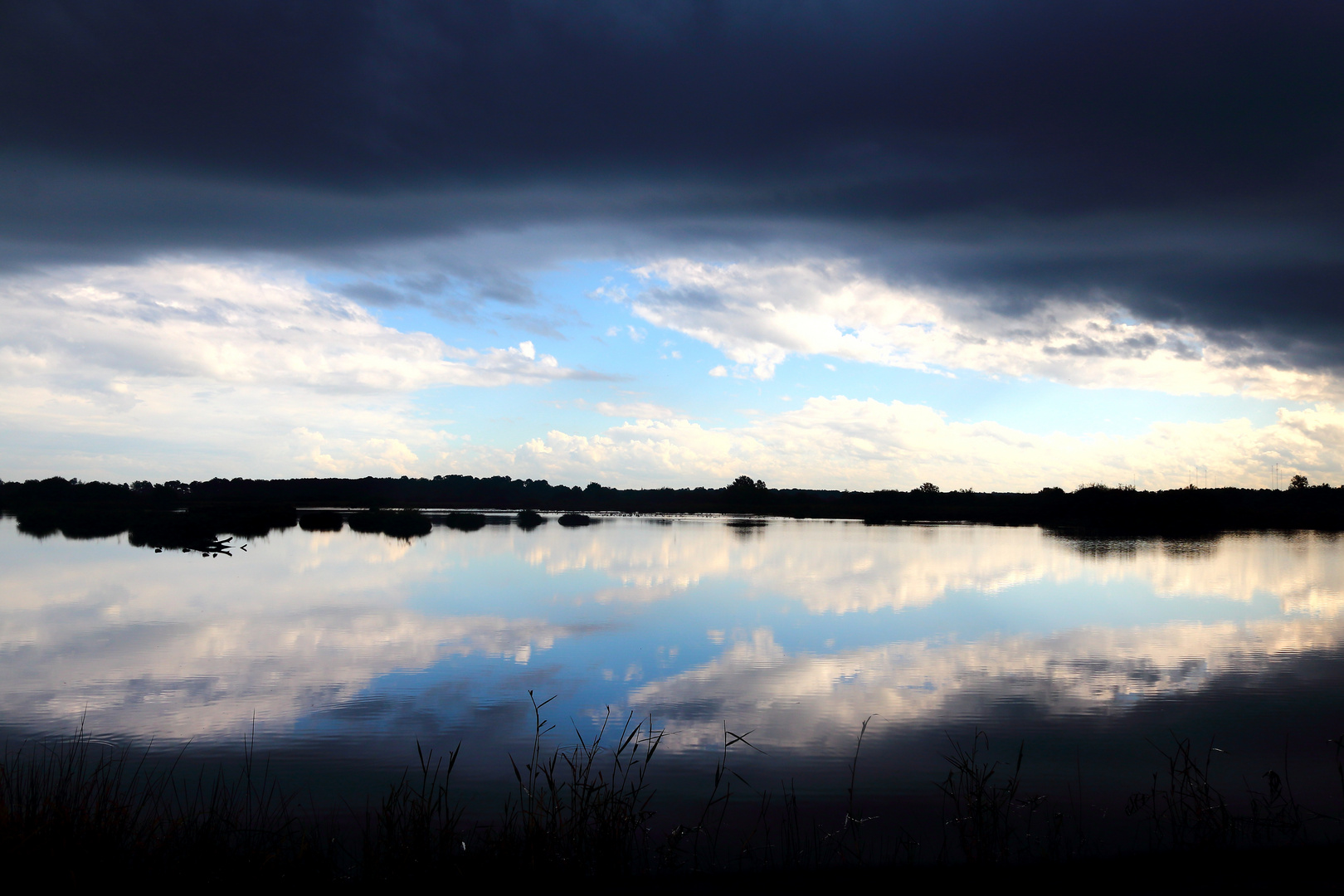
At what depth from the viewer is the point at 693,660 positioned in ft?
49.9

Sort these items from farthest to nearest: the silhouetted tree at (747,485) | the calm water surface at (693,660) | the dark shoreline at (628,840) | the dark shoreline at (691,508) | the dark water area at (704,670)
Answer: the silhouetted tree at (747,485) < the dark shoreline at (691,508) < the calm water surface at (693,660) < the dark water area at (704,670) < the dark shoreline at (628,840)

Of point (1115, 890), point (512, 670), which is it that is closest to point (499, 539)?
point (512, 670)

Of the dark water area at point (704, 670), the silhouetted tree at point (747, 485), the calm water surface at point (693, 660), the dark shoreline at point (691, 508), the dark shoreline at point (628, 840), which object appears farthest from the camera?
the silhouetted tree at point (747, 485)

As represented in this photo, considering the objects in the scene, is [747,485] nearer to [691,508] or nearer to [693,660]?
[691,508]

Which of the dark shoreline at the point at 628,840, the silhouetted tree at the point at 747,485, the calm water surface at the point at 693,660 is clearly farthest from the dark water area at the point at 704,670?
the silhouetted tree at the point at 747,485

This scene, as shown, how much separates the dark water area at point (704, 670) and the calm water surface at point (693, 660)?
8 cm

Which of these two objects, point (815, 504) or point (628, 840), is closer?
point (628, 840)

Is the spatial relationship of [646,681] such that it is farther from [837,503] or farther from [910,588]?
[837,503]

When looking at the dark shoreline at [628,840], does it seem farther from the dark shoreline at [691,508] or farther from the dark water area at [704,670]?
the dark shoreline at [691,508]

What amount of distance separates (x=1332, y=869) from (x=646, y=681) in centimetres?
922

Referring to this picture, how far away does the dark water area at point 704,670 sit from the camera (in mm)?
9484

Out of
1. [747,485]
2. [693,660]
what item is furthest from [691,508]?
[693,660]

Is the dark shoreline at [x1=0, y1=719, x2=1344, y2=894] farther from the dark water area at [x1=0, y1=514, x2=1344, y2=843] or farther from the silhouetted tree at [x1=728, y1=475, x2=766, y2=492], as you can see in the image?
the silhouetted tree at [x1=728, y1=475, x2=766, y2=492]

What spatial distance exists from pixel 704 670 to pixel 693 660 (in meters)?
0.91
